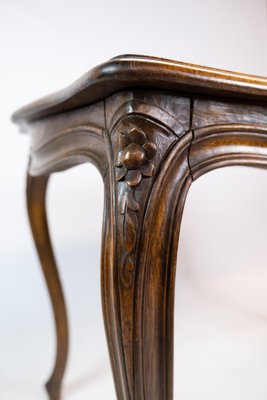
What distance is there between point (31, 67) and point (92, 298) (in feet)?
2.69

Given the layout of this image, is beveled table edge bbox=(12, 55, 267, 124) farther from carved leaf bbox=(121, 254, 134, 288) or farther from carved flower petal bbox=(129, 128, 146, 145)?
carved leaf bbox=(121, 254, 134, 288)

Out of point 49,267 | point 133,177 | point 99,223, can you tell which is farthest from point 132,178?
point 99,223

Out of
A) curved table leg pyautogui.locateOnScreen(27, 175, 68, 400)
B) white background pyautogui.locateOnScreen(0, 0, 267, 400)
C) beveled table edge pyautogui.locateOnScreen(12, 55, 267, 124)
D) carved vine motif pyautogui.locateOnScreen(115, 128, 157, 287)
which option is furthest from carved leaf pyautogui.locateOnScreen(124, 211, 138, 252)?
white background pyautogui.locateOnScreen(0, 0, 267, 400)

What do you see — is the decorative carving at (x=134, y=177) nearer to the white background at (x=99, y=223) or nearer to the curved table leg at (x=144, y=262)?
the curved table leg at (x=144, y=262)

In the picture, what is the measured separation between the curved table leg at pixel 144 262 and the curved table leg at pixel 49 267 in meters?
0.53

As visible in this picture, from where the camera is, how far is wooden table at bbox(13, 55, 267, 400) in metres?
0.58

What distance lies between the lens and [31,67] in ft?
5.76

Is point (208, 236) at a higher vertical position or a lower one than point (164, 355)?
higher

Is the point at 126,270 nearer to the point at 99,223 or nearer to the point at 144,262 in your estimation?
the point at 144,262

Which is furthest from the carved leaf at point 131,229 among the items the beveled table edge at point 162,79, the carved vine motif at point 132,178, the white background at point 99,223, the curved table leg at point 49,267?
the white background at point 99,223

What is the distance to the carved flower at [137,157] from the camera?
58 centimetres

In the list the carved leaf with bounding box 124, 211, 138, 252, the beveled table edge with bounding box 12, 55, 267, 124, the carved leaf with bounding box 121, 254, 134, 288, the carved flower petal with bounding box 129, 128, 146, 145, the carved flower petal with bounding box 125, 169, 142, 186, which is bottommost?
the carved leaf with bounding box 121, 254, 134, 288

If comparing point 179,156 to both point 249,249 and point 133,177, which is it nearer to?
point 133,177

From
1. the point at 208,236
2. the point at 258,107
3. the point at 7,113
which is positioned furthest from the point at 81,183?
the point at 258,107
